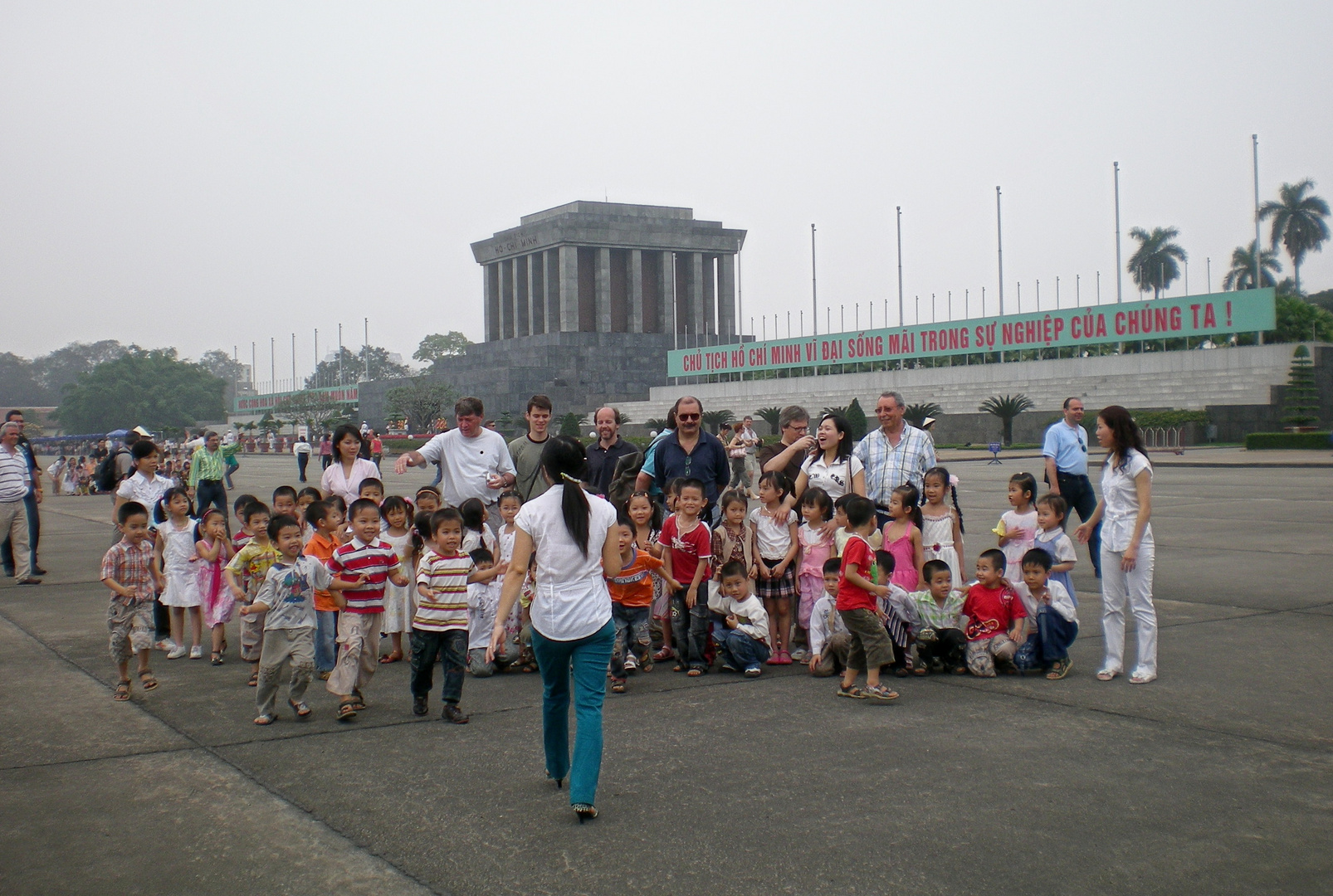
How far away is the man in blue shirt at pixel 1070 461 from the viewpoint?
9469 millimetres

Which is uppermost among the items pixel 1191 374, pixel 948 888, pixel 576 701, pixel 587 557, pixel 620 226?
pixel 620 226

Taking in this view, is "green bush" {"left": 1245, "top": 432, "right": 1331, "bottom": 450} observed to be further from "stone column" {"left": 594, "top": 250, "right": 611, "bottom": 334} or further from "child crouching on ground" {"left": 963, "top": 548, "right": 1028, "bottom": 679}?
"stone column" {"left": 594, "top": 250, "right": 611, "bottom": 334}

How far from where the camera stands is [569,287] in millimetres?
73938

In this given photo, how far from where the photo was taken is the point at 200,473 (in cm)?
1149

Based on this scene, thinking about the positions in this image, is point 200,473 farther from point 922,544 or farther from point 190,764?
point 922,544

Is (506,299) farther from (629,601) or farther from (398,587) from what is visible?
(629,601)

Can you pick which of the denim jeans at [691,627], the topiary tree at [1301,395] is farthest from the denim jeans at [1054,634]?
the topiary tree at [1301,395]

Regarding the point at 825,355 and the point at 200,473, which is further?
the point at 825,355

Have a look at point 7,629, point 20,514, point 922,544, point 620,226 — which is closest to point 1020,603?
point 922,544

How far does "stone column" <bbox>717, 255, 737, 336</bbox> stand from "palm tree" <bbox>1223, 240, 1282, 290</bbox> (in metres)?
33.8

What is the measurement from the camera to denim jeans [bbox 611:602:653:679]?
21.2ft

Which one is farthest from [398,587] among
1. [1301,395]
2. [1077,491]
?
[1301,395]

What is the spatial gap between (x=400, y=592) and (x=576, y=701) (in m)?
3.37

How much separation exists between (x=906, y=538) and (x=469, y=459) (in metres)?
3.15
